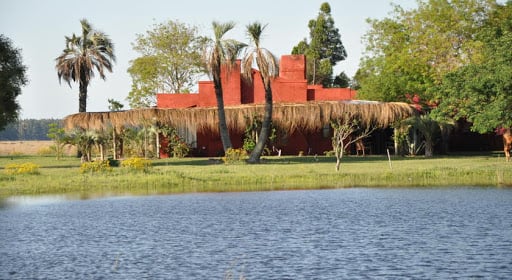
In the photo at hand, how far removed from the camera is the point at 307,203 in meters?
28.0

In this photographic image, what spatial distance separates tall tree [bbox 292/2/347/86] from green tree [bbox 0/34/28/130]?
43.0m

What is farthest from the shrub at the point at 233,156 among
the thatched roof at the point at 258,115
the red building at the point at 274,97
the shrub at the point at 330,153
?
the red building at the point at 274,97

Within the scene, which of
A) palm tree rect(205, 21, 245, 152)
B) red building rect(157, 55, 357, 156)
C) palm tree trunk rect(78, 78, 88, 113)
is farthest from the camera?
palm tree trunk rect(78, 78, 88, 113)

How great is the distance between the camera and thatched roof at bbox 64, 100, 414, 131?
49656 mm

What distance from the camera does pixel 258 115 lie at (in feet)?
169

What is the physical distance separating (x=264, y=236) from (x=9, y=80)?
91.6 ft

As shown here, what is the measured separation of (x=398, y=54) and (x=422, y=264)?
46976 millimetres

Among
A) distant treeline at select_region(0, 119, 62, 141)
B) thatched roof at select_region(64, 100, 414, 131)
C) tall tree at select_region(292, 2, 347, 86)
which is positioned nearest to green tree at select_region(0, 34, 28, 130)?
thatched roof at select_region(64, 100, 414, 131)

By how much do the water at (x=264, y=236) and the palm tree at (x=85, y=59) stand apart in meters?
31.6

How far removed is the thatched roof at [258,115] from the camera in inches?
1955

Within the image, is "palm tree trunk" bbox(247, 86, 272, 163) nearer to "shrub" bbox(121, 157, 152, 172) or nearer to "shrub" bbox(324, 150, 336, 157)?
"shrub" bbox(324, 150, 336, 157)

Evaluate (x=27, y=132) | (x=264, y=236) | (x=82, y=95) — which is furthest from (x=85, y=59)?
(x=27, y=132)

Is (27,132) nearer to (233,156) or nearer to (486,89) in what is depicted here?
(233,156)

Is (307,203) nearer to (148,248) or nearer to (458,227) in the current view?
(458,227)
